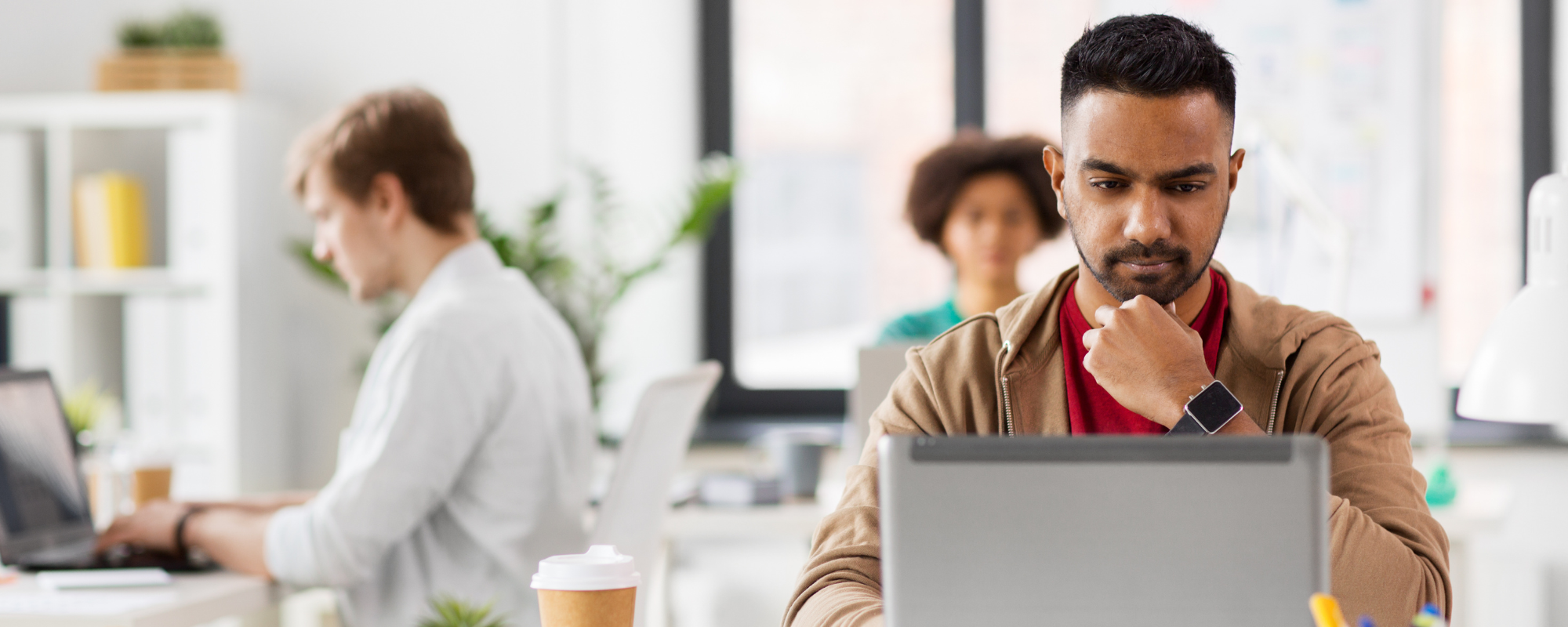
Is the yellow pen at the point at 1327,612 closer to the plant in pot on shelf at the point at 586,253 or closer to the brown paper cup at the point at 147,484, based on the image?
the brown paper cup at the point at 147,484

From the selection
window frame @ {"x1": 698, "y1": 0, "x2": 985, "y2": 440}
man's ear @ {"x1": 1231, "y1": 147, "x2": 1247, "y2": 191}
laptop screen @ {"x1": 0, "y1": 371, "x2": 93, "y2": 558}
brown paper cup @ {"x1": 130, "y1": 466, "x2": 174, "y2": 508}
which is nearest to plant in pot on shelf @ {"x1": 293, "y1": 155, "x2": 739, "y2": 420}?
window frame @ {"x1": 698, "y1": 0, "x2": 985, "y2": 440}

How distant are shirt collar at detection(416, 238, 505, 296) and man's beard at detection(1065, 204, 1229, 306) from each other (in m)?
1.19

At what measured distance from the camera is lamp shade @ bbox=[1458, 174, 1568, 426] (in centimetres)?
121

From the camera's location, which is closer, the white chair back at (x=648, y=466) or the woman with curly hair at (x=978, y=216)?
the white chair back at (x=648, y=466)

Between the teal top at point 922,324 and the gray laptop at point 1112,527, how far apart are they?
6.45ft

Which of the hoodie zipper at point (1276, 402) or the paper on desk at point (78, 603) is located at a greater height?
the hoodie zipper at point (1276, 402)

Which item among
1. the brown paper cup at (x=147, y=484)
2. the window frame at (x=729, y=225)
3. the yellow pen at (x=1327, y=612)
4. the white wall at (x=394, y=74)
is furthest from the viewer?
the window frame at (x=729, y=225)

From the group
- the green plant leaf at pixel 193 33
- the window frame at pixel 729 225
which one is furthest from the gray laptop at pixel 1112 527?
the green plant leaf at pixel 193 33

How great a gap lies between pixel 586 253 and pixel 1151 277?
8.66ft

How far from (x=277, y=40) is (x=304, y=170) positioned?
5.59 feet

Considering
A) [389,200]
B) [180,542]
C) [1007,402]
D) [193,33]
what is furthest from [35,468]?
[193,33]

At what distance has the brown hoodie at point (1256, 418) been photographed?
1.00 metres

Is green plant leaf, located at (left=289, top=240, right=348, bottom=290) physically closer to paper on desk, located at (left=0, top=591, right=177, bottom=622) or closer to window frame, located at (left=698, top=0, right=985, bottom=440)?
window frame, located at (left=698, top=0, right=985, bottom=440)

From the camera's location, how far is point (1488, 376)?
125cm
